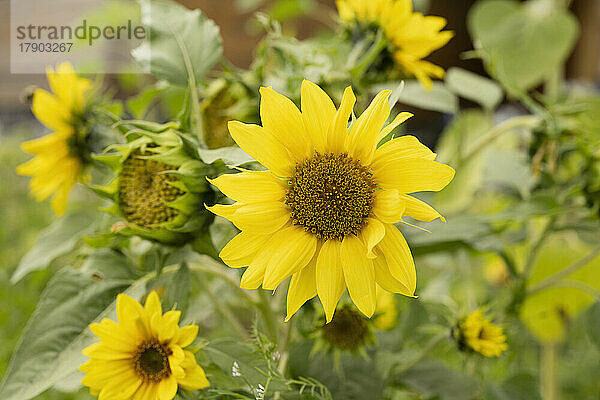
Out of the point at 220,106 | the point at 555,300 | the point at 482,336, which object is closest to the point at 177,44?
the point at 220,106

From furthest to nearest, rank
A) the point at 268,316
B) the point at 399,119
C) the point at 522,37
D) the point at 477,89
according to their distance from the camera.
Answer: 1. the point at 522,37
2. the point at 477,89
3. the point at 268,316
4. the point at 399,119

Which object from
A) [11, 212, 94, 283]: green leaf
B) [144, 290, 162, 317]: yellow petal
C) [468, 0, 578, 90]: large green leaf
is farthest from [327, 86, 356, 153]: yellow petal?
[468, 0, 578, 90]: large green leaf

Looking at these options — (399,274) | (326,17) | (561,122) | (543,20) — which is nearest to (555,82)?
(543,20)

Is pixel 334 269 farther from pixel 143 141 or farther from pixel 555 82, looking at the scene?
pixel 555 82

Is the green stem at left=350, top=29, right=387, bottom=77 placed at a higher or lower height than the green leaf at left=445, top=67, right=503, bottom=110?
higher

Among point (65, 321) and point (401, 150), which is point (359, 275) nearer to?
point (401, 150)

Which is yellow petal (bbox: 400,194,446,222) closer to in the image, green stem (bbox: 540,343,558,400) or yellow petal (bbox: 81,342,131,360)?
yellow petal (bbox: 81,342,131,360)
